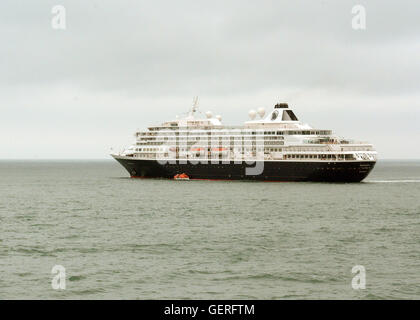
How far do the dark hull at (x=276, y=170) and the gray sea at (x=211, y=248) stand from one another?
62.8 feet


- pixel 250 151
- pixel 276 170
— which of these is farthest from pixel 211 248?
pixel 250 151

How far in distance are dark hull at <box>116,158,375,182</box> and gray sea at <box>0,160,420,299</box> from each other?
19.1 meters

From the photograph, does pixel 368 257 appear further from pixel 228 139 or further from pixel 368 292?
pixel 228 139

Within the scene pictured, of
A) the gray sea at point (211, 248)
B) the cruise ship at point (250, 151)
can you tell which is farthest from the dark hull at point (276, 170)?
the gray sea at point (211, 248)

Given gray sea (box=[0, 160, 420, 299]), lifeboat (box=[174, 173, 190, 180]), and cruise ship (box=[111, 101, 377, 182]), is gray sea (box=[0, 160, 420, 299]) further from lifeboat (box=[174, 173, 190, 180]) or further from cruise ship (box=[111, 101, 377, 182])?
lifeboat (box=[174, 173, 190, 180])

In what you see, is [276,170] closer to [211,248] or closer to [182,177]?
[182,177]

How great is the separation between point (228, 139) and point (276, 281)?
71378 mm

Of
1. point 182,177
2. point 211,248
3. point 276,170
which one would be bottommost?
point 211,248

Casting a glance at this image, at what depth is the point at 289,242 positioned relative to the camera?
121 feet

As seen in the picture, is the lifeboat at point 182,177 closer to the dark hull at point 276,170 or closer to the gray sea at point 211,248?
the dark hull at point 276,170

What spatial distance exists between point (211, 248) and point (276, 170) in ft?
175

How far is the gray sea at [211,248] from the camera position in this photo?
26.2 meters

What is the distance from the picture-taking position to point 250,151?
94.1m
